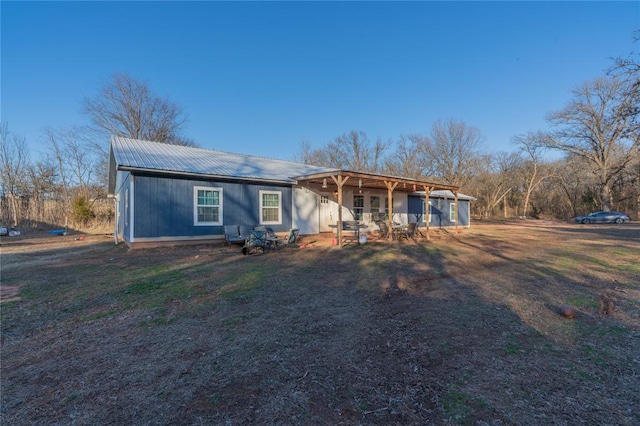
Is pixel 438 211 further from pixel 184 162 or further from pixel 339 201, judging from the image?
pixel 184 162

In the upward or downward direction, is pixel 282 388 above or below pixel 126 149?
below

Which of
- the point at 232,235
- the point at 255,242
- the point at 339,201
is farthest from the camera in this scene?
the point at 232,235

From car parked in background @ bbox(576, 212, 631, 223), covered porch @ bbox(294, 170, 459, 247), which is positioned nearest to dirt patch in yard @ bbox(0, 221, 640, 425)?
covered porch @ bbox(294, 170, 459, 247)

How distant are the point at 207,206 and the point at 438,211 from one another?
16.2 meters

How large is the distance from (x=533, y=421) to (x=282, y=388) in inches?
72.6

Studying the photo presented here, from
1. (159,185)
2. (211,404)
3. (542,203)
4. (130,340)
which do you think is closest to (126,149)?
(159,185)

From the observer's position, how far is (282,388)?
99.2 inches

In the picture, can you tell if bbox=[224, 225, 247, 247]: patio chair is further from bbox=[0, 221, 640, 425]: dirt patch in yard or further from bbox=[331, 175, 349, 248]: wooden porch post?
bbox=[0, 221, 640, 425]: dirt patch in yard

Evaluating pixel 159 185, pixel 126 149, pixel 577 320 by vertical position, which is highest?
pixel 126 149

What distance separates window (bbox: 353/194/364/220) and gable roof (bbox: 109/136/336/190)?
396 centimetres

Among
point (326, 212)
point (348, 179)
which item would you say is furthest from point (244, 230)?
point (326, 212)

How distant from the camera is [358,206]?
16797mm

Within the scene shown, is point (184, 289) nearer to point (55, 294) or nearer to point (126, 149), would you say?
point (55, 294)

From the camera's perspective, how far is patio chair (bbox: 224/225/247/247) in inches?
419
